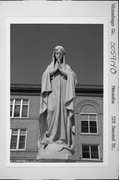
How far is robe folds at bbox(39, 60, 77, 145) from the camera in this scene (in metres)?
9.13

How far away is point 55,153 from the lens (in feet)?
29.5

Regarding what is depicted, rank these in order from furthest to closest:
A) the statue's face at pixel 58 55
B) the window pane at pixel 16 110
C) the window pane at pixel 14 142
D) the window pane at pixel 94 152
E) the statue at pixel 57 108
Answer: the window pane at pixel 16 110 < the window pane at pixel 94 152 < the window pane at pixel 14 142 < the statue's face at pixel 58 55 < the statue at pixel 57 108

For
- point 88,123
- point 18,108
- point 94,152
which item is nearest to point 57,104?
point 94,152

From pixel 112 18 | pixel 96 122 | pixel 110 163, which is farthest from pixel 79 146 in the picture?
pixel 112 18

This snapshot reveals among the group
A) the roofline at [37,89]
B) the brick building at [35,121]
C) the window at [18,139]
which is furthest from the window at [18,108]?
the window at [18,139]

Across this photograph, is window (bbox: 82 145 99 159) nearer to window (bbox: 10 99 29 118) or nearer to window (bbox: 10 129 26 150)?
window (bbox: 10 129 26 150)

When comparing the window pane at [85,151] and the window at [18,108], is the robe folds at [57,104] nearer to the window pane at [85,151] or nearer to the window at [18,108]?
the window pane at [85,151]

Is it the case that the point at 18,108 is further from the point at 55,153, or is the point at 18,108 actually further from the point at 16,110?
the point at 55,153

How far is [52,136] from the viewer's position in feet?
29.9

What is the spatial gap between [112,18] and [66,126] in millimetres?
2334

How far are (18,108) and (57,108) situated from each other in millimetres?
2924

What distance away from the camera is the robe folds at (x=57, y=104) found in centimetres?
913

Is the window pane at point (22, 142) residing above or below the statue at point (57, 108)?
below

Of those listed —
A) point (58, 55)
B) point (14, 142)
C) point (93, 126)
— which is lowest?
point (14, 142)
